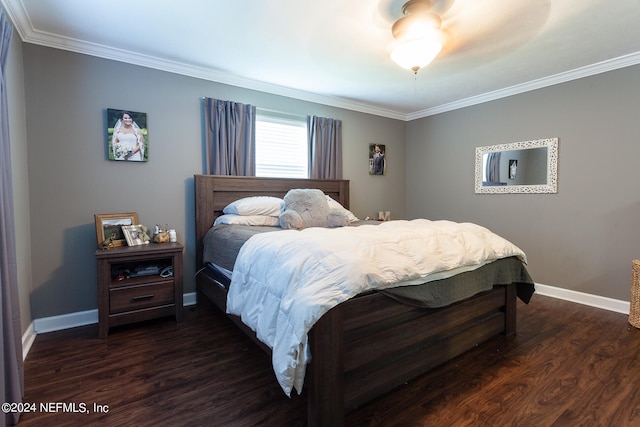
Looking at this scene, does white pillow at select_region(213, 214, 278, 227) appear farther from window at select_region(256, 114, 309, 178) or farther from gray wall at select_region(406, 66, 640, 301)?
gray wall at select_region(406, 66, 640, 301)

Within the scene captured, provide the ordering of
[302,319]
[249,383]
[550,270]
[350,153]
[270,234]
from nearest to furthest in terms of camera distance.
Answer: [302,319] → [249,383] → [270,234] → [550,270] → [350,153]

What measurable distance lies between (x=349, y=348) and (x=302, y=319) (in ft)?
1.10

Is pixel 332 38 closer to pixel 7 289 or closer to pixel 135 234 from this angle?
pixel 135 234

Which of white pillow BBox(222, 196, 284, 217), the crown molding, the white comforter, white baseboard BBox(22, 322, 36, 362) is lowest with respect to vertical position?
white baseboard BBox(22, 322, 36, 362)

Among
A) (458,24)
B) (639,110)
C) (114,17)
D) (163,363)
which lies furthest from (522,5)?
(163,363)

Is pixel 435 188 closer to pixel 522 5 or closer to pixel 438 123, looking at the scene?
pixel 438 123

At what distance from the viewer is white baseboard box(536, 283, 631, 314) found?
2.93 meters

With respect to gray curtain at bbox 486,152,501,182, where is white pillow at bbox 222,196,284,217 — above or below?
below

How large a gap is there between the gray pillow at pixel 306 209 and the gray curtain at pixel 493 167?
2296mm

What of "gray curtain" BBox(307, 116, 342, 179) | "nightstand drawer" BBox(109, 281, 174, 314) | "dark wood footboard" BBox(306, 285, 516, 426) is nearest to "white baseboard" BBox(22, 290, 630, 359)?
"nightstand drawer" BBox(109, 281, 174, 314)

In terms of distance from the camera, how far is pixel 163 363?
201 cm

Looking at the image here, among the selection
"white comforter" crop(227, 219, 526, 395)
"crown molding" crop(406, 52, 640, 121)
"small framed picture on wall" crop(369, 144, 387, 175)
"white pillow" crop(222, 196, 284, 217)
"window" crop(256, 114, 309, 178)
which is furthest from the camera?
"small framed picture on wall" crop(369, 144, 387, 175)

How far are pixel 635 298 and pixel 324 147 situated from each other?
3.35 m

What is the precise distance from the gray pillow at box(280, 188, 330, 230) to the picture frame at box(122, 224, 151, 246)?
3.98 ft
